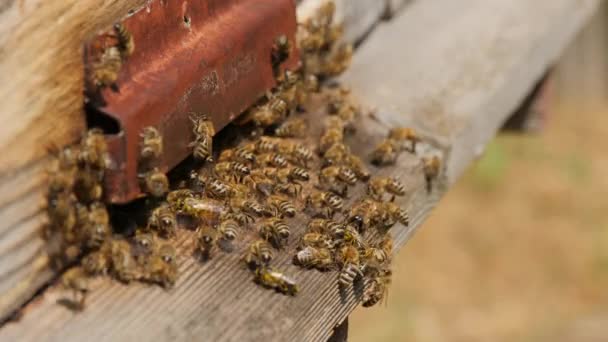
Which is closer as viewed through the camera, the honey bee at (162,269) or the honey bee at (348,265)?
the honey bee at (162,269)

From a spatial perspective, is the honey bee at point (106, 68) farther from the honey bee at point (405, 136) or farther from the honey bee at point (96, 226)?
the honey bee at point (405, 136)

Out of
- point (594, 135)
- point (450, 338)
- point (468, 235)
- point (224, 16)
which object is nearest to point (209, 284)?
point (224, 16)

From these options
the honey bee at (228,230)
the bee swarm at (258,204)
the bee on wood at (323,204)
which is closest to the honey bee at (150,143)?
the bee swarm at (258,204)

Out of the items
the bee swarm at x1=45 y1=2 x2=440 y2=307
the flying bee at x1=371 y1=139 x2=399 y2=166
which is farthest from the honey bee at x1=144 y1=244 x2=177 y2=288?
the flying bee at x1=371 y1=139 x2=399 y2=166

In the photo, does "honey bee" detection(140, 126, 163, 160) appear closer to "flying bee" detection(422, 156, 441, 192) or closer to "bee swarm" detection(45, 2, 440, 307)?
"bee swarm" detection(45, 2, 440, 307)

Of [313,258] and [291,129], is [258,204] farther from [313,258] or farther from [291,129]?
[291,129]

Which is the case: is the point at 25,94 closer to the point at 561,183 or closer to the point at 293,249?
the point at 293,249
